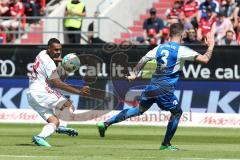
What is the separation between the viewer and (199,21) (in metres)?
28.0

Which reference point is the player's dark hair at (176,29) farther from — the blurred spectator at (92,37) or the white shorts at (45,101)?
the blurred spectator at (92,37)

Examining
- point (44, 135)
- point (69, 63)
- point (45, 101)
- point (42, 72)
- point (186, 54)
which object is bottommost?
point (44, 135)

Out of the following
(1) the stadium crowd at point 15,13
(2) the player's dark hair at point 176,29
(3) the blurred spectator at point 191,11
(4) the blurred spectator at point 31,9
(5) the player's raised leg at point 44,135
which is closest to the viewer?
(2) the player's dark hair at point 176,29

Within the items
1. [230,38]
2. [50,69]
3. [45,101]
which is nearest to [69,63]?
[50,69]

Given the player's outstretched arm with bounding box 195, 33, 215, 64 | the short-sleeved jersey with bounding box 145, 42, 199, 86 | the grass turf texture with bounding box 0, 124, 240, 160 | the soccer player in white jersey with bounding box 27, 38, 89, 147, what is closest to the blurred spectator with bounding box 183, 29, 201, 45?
the grass turf texture with bounding box 0, 124, 240, 160

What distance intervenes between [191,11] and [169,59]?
13892 millimetres

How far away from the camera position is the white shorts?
52.2 feet

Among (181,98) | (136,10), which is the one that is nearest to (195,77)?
(181,98)

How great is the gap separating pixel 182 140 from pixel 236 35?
9.19 meters

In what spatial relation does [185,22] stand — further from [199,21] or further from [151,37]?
[151,37]

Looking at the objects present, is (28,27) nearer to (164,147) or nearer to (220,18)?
(220,18)

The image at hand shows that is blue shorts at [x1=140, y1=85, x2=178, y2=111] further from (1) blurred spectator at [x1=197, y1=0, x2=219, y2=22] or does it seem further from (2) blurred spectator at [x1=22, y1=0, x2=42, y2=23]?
(2) blurred spectator at [x1=22, y1=0, x2=42, y2=23]

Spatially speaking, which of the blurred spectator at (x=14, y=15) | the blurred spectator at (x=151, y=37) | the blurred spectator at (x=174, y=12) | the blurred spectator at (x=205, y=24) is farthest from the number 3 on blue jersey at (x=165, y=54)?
the blurred spectator at (x=14, y=15)

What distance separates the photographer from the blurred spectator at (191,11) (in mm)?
28297
